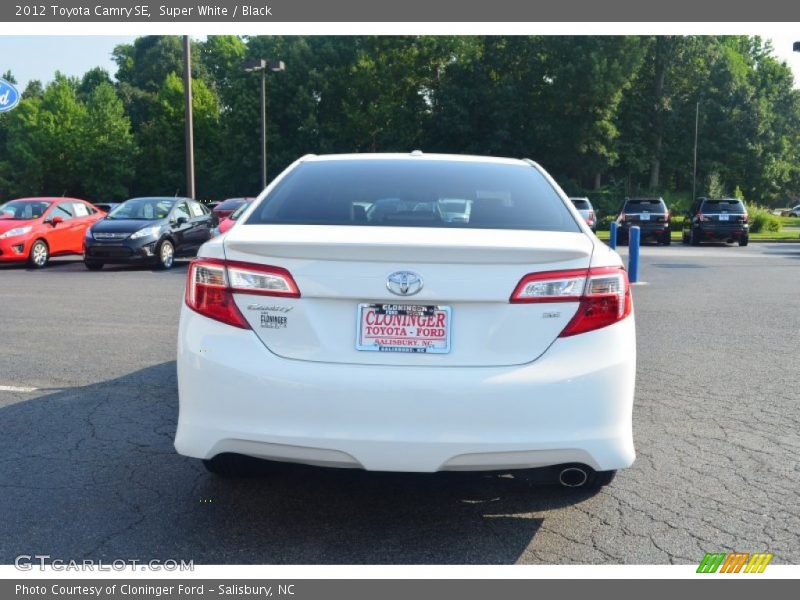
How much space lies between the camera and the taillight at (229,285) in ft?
11.1

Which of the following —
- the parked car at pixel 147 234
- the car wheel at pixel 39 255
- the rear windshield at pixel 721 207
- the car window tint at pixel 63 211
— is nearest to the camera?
the parked car at pixel 147 234

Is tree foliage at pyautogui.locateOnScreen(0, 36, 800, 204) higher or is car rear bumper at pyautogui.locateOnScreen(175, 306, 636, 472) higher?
tree foliage at pyautogui.locateOnScreen(0, 36, 800, 204)

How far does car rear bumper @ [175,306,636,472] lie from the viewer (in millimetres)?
3252

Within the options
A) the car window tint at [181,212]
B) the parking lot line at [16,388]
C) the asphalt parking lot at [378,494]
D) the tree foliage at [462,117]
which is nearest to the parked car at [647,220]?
the car window tint at [181,212]

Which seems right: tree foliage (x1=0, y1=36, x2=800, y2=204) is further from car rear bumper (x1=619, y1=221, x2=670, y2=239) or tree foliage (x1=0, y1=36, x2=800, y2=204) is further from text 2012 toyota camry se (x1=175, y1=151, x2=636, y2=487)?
text 2012 toyota camry se (x1=175, y1=151, x2=636, y2=487)

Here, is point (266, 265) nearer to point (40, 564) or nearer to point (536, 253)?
point (536, 253)

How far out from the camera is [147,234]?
57.4 ft

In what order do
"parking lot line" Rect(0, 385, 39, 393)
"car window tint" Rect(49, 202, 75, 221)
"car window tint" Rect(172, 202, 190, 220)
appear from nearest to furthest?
"parking lot line" Rect(0, 385, 39, 393) < "car window tint" Rect(172, 202, 190, 220) < "car window tint" Rect(49, 202, 75, 221)

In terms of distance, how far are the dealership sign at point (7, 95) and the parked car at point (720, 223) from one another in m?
21.1

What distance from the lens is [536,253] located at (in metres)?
3.35

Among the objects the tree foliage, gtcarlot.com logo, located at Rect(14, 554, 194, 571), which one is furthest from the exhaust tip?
the tree foliage

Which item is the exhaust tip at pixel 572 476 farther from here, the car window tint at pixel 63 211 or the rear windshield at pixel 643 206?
the rear windshield at pixel 643 206

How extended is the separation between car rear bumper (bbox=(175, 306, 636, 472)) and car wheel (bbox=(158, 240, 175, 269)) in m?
14.7

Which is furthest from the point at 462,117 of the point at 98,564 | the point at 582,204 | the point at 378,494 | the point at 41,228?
the point at 98,564
